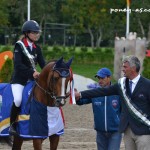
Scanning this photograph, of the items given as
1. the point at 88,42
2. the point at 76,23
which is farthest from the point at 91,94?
the point at 88,42

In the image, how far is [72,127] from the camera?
46.0ft

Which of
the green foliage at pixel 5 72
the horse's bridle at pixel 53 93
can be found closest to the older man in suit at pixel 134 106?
the horse's bridle at pixel 53 93

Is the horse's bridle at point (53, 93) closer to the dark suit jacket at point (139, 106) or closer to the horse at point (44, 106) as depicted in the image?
the horse at point (44, 106)

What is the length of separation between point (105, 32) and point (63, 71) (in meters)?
43.2

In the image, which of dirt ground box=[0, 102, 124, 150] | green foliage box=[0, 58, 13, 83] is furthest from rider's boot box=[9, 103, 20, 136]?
green foliage box=[0, 58, 13, 83]

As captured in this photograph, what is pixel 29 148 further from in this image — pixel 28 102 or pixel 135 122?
pixel 135 122

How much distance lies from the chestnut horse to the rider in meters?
0.29

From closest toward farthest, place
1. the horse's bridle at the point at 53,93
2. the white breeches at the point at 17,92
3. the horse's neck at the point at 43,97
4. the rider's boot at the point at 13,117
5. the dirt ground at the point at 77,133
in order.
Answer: the horse's bridle at the point at 53,93, the horse's neck at the point at 43,97, the white breeches at the point at 17,92, the rider's boot at the point at 13,117, the dirt ground at the point at 77,133

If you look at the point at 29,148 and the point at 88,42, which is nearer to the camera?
the point at 29,148

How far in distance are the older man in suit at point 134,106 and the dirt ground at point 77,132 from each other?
151 inches

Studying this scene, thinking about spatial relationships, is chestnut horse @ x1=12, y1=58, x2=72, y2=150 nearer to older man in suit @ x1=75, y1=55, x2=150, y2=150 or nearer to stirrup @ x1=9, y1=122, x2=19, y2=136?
stirrup @ x1=9, y1=122, x2=19, y2=136

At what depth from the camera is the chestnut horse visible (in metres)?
7.99

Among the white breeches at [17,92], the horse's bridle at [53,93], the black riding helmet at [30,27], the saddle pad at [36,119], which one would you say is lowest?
the saddle pad at [36,119]

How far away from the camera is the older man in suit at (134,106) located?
6980mm
